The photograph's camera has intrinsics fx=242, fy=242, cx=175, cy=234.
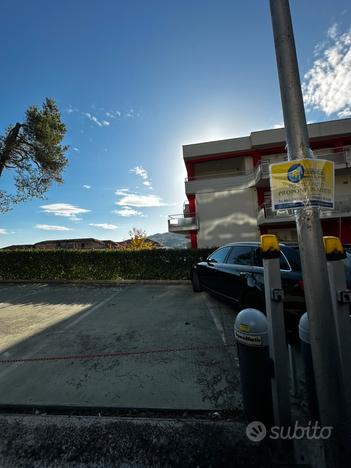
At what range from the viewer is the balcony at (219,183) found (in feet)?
60.3

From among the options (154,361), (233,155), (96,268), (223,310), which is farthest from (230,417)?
(233,155)

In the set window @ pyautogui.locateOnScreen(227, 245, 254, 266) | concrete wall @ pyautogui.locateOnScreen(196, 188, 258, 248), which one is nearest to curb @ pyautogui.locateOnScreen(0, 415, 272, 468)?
window @ pyautogui.locateOnScreen(227, 245, 254, 266)

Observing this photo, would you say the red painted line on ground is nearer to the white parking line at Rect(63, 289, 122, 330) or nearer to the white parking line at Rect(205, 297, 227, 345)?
the white parking line at Rect(205, 297, 227, 345)

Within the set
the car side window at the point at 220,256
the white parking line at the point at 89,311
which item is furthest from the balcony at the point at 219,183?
the car side window at the point at 220,256

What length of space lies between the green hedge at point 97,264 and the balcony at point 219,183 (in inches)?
393

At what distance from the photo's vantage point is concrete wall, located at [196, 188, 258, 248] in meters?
18.0

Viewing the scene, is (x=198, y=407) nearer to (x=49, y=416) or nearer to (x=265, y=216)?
(x=49, y=416)

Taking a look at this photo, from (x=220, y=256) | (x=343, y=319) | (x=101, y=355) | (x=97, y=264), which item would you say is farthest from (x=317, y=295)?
(x=97, y=264)

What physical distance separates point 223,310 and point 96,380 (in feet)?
10.9

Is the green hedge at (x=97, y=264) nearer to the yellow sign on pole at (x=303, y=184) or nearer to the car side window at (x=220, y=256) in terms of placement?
the car side window at (x=220, y=256)

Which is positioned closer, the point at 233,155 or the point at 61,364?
the point at 61,364

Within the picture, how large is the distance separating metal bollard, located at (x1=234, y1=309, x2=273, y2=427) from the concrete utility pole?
35cm

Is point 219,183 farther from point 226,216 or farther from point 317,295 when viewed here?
point 317,295

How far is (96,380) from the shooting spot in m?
2.87
